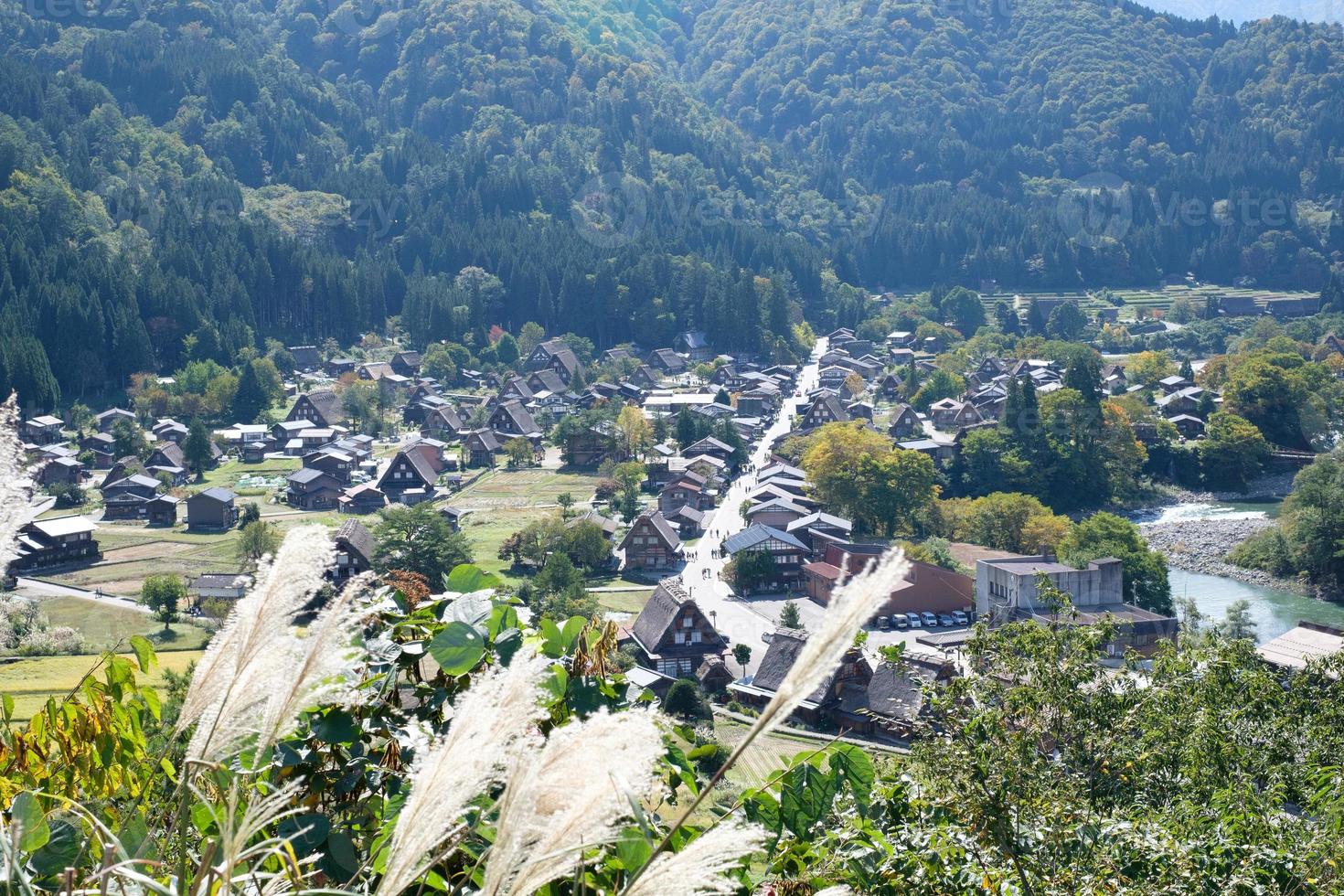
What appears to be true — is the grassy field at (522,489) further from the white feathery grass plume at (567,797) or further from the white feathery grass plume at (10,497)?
the white feathery grass plume at (567,797)

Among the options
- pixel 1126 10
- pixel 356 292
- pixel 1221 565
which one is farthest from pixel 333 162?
pixel 1126 10

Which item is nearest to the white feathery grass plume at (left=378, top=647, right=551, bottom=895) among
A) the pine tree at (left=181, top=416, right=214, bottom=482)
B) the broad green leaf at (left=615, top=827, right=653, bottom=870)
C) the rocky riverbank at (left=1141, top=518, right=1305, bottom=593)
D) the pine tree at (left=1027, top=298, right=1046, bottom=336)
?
the broad green leaf at (left=615, top=827, right=653, bottom=870)

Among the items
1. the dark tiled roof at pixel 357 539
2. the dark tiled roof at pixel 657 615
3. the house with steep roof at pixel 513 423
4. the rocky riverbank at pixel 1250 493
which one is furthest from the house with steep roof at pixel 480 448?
the rocky riverbank at pixel 1250 493

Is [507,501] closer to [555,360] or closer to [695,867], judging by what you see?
[555,360]

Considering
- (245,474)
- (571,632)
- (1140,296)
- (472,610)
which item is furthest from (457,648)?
(1140,296)

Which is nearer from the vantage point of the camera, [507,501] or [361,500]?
[361,500]

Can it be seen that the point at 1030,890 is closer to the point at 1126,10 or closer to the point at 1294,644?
the point at 1294,644
